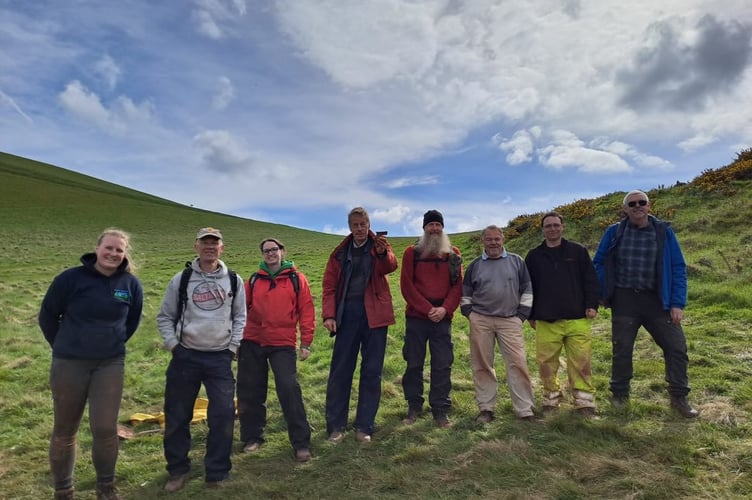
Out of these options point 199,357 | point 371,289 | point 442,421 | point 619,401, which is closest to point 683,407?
point 619,401

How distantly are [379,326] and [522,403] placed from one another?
2.19 m

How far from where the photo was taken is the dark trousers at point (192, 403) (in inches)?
207

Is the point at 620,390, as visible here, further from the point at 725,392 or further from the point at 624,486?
the point at 624,486

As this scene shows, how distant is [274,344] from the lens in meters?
5.96

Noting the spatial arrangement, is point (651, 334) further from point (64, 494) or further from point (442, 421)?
point (64, 494)

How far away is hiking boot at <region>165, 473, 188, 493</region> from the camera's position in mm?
5105

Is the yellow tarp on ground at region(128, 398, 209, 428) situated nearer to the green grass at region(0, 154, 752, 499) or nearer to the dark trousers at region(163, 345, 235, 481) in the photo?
the green grass at region(0, 154, 752, 499)

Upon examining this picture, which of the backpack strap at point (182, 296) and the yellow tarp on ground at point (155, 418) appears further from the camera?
the yellow tarp on ground at point (155, 418)

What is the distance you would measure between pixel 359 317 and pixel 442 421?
181 centimetres

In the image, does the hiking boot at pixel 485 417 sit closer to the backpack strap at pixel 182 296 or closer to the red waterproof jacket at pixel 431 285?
the red waterproof jacket at pixel 431 285

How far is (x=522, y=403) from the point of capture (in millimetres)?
6215

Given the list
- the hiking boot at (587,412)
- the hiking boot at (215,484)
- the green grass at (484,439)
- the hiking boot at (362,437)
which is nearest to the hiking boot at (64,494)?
the green grass at (484,439)

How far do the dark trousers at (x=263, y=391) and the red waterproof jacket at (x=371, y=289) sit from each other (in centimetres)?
82

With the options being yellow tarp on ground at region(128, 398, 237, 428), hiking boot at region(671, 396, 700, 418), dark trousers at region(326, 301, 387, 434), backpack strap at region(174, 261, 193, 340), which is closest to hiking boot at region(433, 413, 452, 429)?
dark trousers at region(326, 301, 387, 434)
